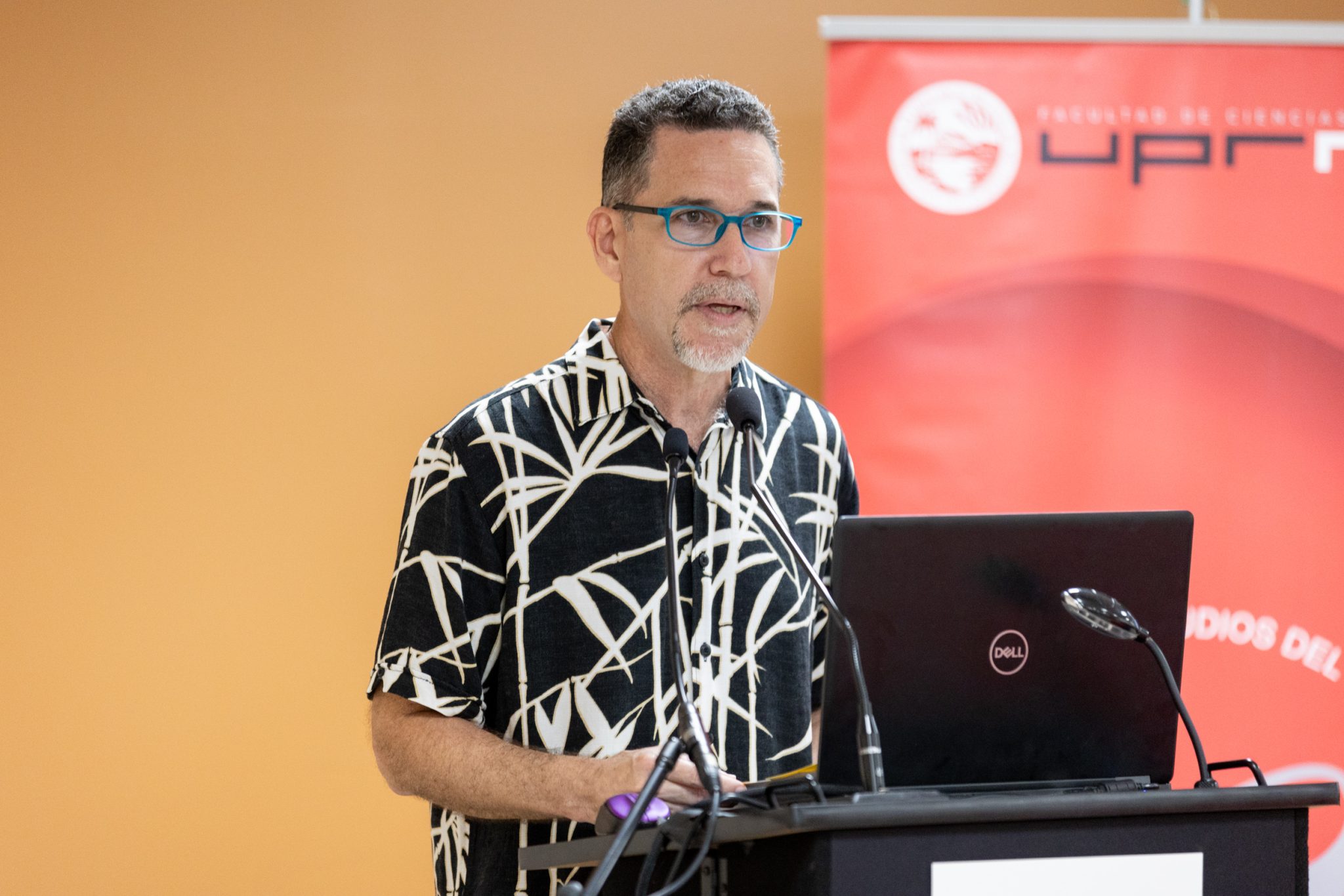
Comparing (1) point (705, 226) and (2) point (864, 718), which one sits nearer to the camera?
(2) point (864, 718)

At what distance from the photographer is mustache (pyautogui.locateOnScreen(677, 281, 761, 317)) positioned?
1.75 metres

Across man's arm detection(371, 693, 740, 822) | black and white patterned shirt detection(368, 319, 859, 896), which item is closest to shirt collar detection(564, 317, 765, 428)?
black and white patterned shirt detection(368, 319, 859, 896)

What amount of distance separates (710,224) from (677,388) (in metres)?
0.24

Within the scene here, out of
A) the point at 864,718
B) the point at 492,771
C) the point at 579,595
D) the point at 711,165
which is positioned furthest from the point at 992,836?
the point at 711,165

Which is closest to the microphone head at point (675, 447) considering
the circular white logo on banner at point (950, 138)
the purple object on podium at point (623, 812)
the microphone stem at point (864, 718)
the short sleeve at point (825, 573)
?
the microphone stem at point (864, 718)

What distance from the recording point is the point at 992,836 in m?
1.02

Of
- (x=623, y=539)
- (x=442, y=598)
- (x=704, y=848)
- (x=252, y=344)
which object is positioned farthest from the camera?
(x=252, y=344)

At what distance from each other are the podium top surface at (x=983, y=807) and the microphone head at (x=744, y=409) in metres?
0.48

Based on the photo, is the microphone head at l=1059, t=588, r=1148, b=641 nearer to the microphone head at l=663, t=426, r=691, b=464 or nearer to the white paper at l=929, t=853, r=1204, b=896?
the white paper at l=929, t=853, r=1204, b=896

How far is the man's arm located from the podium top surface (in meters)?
0.14

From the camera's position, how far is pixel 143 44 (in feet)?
9.70

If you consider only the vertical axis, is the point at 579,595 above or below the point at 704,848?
above

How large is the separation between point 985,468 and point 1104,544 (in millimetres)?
1403

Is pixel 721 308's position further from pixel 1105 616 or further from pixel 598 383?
pixel 1105 616
